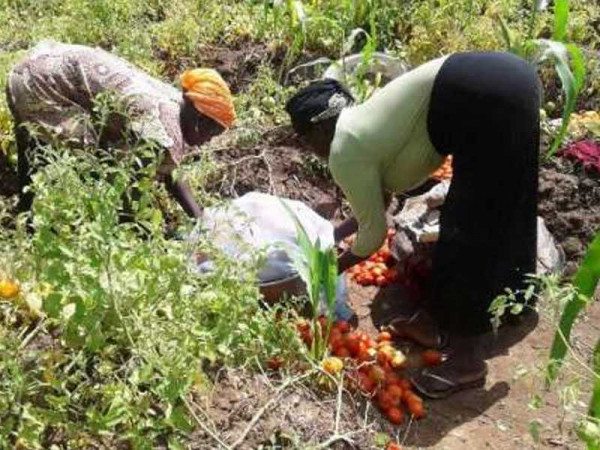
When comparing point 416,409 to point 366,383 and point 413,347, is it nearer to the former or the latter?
point 366,383

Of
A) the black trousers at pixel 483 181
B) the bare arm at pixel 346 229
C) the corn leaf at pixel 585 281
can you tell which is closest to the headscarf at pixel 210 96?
the bare arm at pixel 346 229

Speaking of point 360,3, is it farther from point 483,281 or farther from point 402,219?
point 483,281

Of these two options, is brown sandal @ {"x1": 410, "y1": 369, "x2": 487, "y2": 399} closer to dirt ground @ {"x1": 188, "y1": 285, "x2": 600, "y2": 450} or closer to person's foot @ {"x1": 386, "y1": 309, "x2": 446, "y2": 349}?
dirt ground @ {"x1": 188, "y1": 285, "x2": 600, "y2": 450}

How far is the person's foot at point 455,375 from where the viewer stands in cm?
334

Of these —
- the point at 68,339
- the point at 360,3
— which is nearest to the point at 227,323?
the point at 68,339

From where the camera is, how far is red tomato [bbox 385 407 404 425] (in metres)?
3.13

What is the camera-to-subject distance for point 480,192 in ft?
10.2

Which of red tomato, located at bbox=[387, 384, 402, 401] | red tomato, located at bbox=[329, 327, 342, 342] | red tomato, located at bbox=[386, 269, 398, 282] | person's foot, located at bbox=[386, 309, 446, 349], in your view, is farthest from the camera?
red tomato, located at bbox=[386, 269, 398, 282]

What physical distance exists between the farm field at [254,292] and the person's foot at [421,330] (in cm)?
6

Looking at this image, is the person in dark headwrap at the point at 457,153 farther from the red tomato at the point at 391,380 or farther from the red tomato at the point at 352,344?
the red tomato at the point at 352,344

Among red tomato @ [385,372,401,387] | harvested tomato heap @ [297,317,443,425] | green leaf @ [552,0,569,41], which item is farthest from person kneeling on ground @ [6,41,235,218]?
green leaf @ [552,0,569,41]

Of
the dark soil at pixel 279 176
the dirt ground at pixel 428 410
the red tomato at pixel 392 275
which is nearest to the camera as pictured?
the dirt ground at pixel 428 410

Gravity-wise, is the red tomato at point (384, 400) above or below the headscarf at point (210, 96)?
below

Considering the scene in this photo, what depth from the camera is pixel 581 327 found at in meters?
3.73
